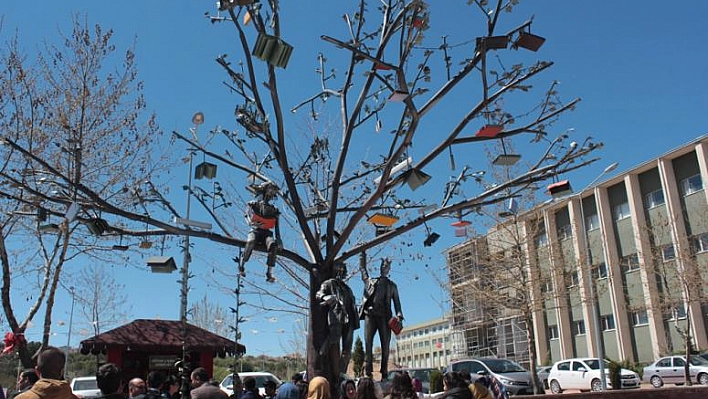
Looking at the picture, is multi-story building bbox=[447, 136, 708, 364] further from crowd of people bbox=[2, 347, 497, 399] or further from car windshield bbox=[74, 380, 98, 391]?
crowd of people bbox=[2, 347, 497, 399]

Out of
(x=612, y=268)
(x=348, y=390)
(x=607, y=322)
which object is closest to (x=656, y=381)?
(x=612, y=268)

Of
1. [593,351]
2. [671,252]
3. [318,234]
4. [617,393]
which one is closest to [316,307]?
[318,234]

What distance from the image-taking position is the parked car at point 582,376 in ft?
79.7

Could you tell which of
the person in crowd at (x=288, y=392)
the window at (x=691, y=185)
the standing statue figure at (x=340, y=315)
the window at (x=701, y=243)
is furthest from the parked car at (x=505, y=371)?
the window at (x=691, y=185)

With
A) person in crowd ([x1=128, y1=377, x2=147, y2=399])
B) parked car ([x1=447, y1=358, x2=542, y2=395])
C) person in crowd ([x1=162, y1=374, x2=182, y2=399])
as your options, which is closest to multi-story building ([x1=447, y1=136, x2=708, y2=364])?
parked car ([x1=447, y1=358, x2=542, y2=395])

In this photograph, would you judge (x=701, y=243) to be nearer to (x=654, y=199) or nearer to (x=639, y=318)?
(x=654, y=199)

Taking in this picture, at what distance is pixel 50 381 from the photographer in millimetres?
4191

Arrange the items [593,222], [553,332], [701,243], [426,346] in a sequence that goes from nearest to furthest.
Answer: [701,243] < [593,222] < [553,332] < [426,346]

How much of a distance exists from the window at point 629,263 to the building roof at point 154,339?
27078 mm

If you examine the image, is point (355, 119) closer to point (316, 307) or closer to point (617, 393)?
point (316, 307)

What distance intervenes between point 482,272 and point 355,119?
775 inches

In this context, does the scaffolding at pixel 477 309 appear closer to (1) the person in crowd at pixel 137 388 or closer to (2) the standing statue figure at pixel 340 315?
(2) the standing statue figure at pixel 340 315

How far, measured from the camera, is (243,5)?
8.55 m

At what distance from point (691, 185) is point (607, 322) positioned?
10.4 metres
